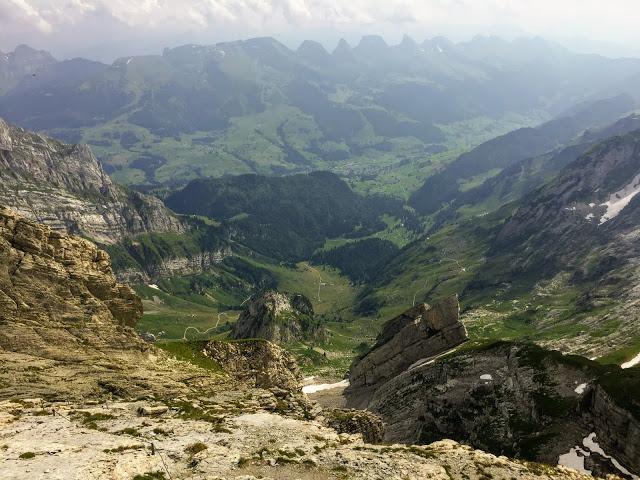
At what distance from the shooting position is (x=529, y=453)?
69.6 m

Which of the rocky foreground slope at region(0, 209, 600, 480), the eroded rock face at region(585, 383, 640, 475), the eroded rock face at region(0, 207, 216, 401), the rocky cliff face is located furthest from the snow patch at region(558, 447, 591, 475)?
the eroded rock face at region(0, 207, 216, 401)

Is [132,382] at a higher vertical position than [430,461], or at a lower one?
higher

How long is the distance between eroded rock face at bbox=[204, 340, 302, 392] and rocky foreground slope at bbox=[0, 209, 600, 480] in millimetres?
2734

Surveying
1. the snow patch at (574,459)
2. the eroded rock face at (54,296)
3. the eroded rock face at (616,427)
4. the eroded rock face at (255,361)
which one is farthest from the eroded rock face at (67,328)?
the eroded rock face at (616,427)

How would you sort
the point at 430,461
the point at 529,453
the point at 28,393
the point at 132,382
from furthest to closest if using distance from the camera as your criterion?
1. the point at 529,453
2. the point at 132,382
3. the point at 28,393
4. the point at 430,461

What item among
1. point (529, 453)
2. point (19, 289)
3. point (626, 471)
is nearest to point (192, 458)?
point (19, 289)

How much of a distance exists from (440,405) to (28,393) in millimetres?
64239

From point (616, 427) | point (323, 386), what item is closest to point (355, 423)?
point (616, 427)

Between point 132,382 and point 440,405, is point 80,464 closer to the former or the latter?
point 132,382

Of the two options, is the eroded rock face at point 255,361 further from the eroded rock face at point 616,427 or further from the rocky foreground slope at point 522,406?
the eroded rock face at point 616,427

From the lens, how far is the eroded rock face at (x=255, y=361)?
90.0 m

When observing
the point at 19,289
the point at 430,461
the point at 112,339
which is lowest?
the point at 430,461

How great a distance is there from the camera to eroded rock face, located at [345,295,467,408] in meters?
124

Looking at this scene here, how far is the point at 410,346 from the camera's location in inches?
5074
